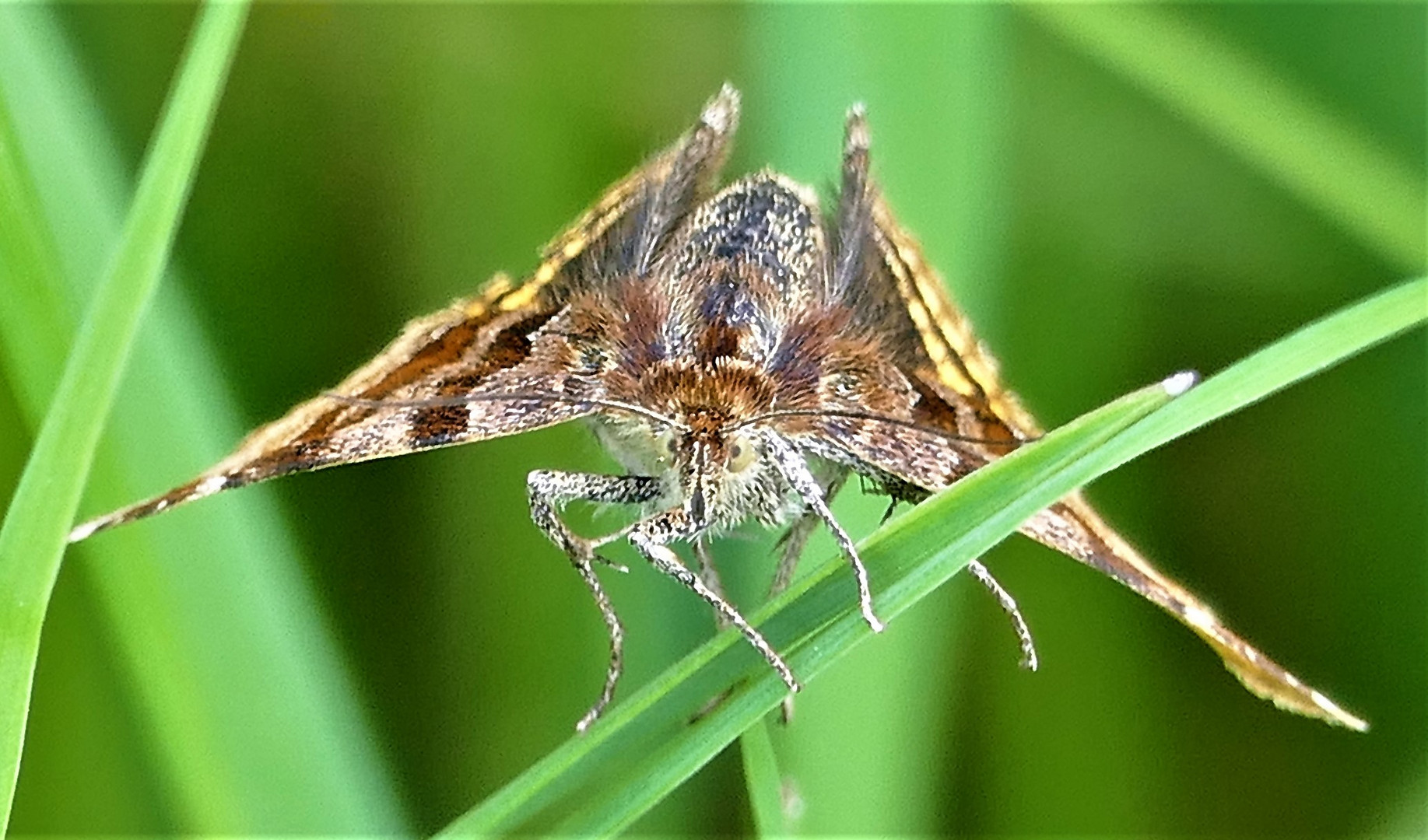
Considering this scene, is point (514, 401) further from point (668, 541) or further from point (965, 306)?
point (965, 306)

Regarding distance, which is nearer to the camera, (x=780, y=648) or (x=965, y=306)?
(x=780, y=648)

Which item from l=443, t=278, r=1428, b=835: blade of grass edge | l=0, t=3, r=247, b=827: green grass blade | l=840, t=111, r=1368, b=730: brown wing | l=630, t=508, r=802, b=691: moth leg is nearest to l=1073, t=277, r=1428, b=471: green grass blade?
l=443, t=278, r=1428, b=835: blade of grass edge

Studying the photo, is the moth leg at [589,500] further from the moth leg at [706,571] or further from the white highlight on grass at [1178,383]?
the white highlight on grass at [1178,383]

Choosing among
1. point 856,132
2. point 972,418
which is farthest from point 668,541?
point 856,132

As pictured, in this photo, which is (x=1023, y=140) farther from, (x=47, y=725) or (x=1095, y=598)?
(x=47, y=725)

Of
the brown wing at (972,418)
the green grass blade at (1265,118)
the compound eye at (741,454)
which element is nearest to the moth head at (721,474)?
the compound eye at (741,454)

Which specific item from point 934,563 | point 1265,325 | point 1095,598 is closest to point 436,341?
point 934,563
